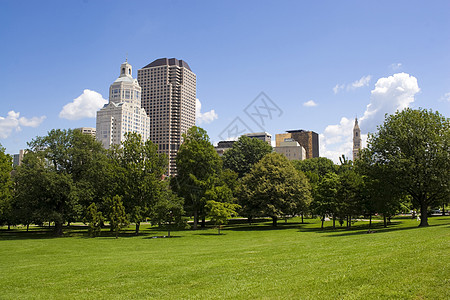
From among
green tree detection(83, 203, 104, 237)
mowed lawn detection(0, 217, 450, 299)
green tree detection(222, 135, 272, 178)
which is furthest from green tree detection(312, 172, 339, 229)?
green tree detection(222, 135, 272, 178)

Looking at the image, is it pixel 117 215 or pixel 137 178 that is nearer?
pixel 117 215

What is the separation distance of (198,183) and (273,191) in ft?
37.4

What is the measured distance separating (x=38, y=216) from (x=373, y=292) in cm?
4269

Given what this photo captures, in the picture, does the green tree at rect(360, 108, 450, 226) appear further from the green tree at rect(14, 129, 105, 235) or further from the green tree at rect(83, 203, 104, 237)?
the green tree at rect(14, 129, 105, 235)

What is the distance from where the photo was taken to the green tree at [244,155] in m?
79.4

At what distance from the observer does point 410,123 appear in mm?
35875

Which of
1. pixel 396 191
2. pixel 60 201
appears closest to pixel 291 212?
pixel 396 191

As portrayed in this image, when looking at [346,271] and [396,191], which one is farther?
[396,191]

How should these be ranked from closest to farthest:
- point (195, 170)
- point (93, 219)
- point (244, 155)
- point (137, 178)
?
point (93, 219) → point (137, 178) → point (195, 170) → point (244, 155)

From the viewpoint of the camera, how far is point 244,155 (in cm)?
8088

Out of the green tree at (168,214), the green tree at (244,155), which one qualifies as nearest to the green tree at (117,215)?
the green tree at (168,214)

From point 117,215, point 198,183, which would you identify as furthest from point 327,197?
point 117,215

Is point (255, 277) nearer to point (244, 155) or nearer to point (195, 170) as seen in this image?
point (195, 170)

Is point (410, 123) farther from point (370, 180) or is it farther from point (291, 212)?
point (291, 212)
